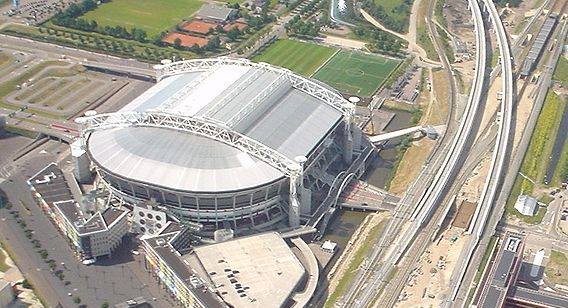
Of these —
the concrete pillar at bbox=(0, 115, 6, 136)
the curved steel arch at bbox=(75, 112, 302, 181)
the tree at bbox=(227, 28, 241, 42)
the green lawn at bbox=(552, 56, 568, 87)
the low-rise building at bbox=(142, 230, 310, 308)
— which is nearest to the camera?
the low-rise building at bbox=(142, 230, 310, 308)

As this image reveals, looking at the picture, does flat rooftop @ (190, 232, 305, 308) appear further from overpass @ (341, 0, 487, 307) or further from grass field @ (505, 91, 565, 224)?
grass field @ (505, 91, 565, 224)

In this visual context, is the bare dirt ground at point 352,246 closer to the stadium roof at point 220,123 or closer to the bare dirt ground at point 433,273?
the bare dirt ground at point 433,273

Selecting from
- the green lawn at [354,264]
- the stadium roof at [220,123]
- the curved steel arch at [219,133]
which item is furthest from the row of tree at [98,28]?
the green lawn at [354,264]

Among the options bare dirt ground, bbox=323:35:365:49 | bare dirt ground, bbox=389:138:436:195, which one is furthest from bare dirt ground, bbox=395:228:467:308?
bare dirt ground, bbox=323:35:365:49

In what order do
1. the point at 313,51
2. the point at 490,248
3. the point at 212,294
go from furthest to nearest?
the point at 313,51 < the point at 490,248 < the point at 212,294

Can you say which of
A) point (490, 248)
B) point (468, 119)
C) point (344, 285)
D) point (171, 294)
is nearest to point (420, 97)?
point (468, 119)

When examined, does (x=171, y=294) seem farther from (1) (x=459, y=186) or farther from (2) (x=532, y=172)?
(2) (x=532, y=172)
